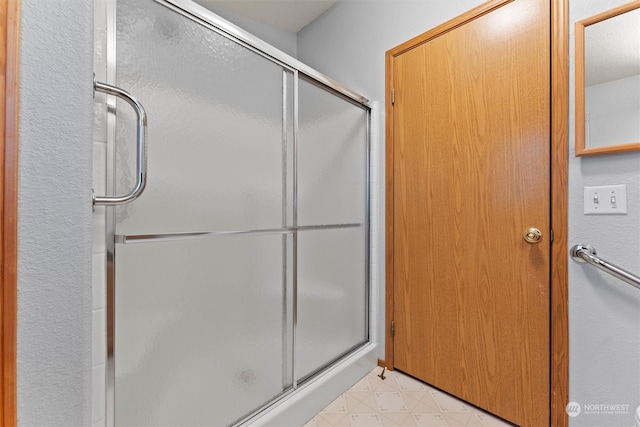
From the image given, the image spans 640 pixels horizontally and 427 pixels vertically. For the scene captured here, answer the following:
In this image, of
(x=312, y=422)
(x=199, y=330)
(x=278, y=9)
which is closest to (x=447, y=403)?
(x=312, y=422)

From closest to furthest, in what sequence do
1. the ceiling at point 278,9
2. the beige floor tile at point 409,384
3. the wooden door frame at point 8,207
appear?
the wooden door frame at point 8,207, the beige floor tile at point 409,384, the ceiling at point 278,9

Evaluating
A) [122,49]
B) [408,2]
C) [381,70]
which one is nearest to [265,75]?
[122,49]

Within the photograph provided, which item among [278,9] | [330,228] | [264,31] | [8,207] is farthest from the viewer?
[264,31]

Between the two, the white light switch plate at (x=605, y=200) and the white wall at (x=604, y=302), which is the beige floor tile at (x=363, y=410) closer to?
the white wall at (x=604, y=302)

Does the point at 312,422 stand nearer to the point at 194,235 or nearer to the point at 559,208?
the point at 194,235

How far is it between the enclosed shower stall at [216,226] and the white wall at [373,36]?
1.09 ft

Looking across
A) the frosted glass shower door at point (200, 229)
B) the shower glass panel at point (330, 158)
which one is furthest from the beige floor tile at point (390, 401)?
the shower glass panel at point (330, 158)

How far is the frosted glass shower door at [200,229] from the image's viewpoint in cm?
Result: 82

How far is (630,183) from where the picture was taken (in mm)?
989

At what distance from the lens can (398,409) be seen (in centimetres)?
133

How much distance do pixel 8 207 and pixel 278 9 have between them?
211 cm

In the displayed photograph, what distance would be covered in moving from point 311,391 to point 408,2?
2.05 meters

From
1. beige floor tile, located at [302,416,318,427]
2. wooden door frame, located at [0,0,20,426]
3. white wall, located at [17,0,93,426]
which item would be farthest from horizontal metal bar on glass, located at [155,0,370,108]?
beige floor tile, located at [302,416,318,427]

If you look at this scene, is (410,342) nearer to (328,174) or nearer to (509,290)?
(509,290)
